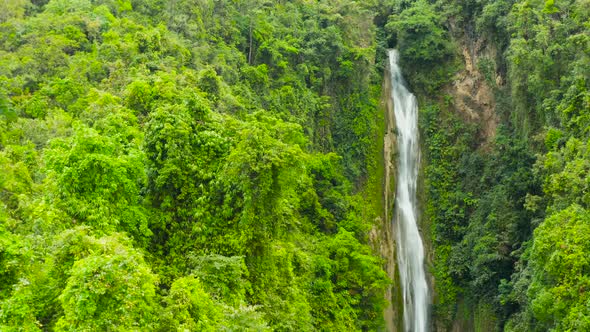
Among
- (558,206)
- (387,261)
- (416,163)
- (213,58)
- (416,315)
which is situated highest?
(213,58)

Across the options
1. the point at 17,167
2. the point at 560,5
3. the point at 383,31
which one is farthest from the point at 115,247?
the point at 383,31

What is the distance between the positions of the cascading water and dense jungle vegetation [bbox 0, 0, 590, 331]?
0.70m

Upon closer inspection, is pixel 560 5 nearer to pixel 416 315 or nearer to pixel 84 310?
pixel 416 315

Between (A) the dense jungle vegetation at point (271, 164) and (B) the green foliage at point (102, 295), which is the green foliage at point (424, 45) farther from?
(B) the green foliage at point (102, 295)

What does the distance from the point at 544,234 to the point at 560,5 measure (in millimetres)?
10187

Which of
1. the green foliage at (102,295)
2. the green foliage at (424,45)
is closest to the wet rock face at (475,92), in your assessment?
the green foliage at (424,45)

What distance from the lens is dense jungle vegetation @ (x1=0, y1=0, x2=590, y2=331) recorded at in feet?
35.0

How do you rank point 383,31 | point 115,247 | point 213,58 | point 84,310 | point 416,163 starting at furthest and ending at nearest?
point 383,31 < point 416,163 < point 213,58 < point 115,247 < point 84,310

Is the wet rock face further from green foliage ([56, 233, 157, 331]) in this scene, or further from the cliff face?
green foliage ([56, 233, 157, 331])

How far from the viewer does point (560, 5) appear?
2294 centimetres

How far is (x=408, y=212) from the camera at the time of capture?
30297mm

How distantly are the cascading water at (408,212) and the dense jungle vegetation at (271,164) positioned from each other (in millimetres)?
703

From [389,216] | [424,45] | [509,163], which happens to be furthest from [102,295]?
[424,45]

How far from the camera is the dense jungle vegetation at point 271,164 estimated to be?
10656 millimetres
